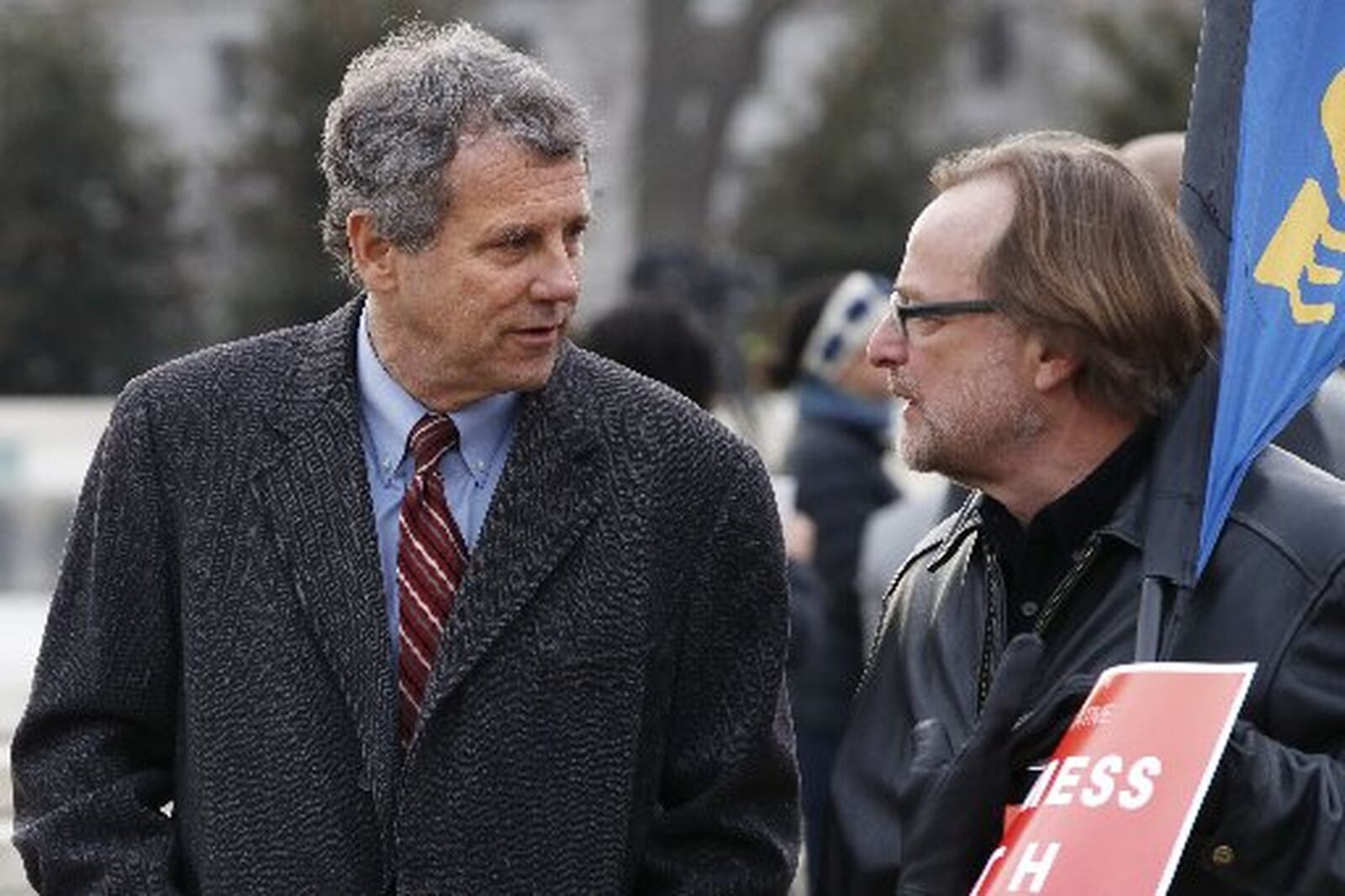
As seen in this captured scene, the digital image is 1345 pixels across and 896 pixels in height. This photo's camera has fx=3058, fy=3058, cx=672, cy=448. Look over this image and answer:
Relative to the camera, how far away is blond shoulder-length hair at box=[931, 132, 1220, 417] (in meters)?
3.41

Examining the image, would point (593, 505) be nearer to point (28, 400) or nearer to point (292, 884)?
point (292, 884)

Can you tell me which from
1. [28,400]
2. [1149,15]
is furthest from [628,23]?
[28,400]

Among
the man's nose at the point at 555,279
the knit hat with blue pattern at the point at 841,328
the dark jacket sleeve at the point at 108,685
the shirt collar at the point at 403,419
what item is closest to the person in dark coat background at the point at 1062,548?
the man's nose at the point at 555,279

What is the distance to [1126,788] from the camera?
10.2 feet

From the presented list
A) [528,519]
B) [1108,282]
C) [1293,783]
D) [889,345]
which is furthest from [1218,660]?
[528,519]

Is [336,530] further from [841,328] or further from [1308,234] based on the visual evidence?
[841,328]

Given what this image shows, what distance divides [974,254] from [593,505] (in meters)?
0.58

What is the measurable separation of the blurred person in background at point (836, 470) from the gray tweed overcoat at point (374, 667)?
318 centimetres

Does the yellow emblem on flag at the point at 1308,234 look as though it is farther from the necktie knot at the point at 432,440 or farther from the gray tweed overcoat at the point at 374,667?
the necktie knot at the point at 432,440

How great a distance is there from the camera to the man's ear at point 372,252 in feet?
12.0

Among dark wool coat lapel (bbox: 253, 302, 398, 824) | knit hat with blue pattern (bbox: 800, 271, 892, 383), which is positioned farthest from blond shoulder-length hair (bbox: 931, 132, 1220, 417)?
knit hat with blue pattern (bbox: 800, 271, 892, 383)

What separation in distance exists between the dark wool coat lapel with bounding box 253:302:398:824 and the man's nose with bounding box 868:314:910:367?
2.13 ft

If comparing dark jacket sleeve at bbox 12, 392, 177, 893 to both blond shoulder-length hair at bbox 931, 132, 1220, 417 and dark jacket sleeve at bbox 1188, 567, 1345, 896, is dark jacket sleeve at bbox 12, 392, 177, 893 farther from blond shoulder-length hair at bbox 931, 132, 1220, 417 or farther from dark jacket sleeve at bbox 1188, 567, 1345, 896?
dark jacket sleeve at bbox 1188, 567, 1345, 896

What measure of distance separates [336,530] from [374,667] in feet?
0.59
